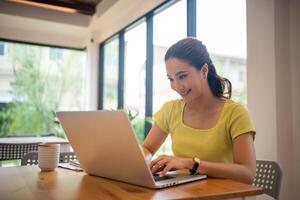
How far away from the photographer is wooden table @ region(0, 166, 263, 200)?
2.35 feet

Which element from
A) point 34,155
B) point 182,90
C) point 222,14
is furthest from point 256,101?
point 34,155

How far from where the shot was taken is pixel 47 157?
1108mm

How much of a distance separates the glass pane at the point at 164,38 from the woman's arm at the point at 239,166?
1710mm

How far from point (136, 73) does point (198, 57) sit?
8.06 ft

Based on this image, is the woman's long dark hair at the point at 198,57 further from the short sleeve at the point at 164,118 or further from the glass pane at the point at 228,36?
the glass pane at the point at 228,36

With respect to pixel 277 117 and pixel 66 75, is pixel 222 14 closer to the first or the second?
pixel 277 117

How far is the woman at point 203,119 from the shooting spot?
1.12m

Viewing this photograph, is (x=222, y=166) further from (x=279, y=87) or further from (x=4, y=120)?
(x=4, y=120)

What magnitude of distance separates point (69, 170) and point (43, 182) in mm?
237

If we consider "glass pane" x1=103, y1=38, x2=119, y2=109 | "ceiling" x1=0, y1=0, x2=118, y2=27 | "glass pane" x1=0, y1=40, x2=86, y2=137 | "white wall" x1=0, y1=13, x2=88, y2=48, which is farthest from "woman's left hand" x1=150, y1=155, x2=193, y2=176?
"white wall" x1=0, y1=13, x2=88, y2=48

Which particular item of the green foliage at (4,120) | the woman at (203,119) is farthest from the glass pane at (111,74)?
the woman at (203,119)

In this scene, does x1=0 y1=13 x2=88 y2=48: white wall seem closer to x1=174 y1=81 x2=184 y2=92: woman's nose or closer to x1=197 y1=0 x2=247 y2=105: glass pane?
x1=197 y1=0 x2=247 y2=105: glass pane

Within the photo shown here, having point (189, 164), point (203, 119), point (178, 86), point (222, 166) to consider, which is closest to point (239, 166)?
point (222, 166)

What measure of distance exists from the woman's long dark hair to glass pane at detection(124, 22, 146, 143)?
6.35ft
